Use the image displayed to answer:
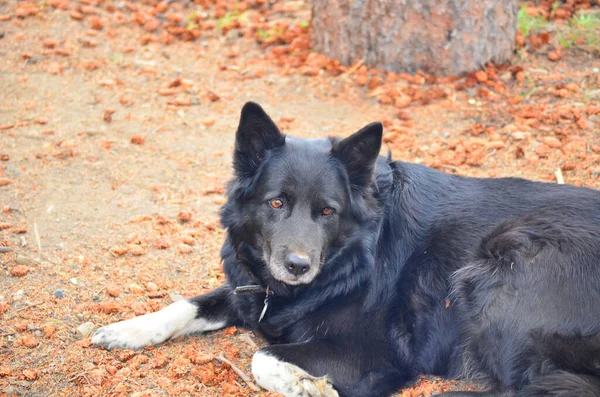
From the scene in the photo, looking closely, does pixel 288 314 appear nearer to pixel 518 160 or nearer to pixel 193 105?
pixel 518 160

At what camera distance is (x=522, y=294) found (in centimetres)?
411

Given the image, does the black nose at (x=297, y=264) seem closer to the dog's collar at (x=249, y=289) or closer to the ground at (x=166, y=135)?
the dog's collar at (x=249, y=289)

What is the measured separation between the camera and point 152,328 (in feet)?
15.3

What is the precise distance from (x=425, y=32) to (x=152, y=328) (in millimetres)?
4863

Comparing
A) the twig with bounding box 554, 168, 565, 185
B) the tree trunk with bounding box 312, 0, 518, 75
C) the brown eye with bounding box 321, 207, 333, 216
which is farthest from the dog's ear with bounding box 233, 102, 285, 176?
the tree trunk with bounding box 312, 0, 518, 75

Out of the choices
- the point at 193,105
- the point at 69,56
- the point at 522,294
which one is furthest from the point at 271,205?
the point at 69,56

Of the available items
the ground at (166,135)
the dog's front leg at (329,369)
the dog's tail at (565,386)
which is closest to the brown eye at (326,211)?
the dog's front leg at (329,369)

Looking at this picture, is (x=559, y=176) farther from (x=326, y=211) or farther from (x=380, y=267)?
(x=326, y=211)

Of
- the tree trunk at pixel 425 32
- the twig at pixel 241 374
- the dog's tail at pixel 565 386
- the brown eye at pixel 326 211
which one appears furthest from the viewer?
the tree trunk at pixel 425 32

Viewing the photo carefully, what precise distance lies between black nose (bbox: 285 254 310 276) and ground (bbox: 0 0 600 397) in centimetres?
83

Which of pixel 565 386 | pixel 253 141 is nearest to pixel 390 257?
pixel 253 141

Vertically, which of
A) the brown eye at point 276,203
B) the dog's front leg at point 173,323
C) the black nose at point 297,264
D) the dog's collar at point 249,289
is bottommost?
the dog's front leg at point 173,323

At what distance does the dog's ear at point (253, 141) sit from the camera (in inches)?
174

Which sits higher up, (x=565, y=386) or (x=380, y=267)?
(x=380, y=267)
